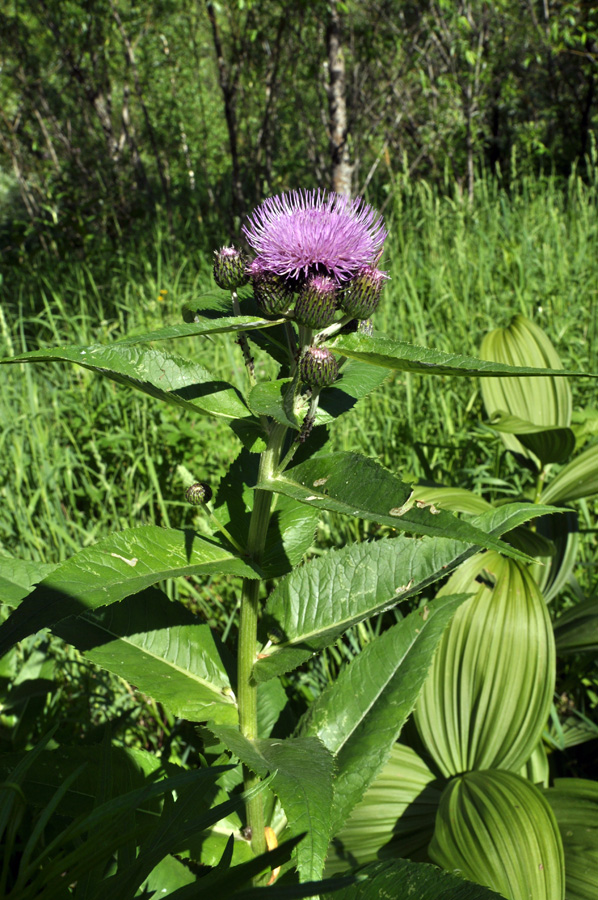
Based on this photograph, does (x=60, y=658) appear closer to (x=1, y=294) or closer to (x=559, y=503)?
(x=559, y=503)

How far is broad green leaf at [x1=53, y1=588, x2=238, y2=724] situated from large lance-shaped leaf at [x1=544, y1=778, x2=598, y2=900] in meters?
0.84

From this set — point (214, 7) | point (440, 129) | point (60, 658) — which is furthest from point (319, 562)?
point (440, 129)

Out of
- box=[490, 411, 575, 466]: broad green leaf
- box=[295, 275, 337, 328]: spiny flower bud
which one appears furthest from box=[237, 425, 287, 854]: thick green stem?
box=[490, 411, 575, 466]: broad green leaf

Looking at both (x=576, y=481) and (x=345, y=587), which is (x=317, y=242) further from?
(x=576, y=481)

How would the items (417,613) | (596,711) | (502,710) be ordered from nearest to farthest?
(417,613) < (502,710) < (596,711)

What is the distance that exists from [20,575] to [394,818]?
1.09 m

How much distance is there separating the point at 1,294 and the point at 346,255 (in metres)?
6.40

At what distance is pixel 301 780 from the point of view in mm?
907

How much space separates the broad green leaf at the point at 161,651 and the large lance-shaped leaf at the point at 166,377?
1.20ft

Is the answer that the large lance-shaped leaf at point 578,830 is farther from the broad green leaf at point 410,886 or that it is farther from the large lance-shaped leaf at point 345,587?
the large lance-shaped leaf at point 345,587

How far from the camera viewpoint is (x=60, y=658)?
6.46 ft

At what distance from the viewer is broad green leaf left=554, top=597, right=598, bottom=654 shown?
5.64 feet

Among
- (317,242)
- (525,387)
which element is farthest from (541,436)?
(317,242)

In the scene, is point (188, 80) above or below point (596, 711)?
above
